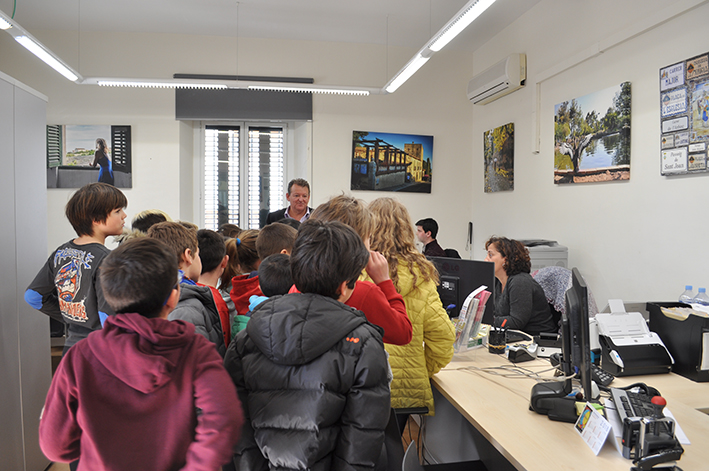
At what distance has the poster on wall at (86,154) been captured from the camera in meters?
5.00

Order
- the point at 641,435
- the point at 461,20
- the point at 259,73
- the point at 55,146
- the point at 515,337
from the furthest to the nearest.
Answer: the point at 259,73 < the point at 55,146 < the point at 461,20 < the point at 515,337 < the point at 641,435

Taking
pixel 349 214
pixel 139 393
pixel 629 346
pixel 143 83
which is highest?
pixel 143 83

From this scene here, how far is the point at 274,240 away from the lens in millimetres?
1969

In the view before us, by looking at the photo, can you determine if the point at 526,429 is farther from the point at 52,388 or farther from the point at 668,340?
the point at 52,388

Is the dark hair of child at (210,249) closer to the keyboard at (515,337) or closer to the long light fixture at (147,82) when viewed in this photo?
the keyboard at (515,337)

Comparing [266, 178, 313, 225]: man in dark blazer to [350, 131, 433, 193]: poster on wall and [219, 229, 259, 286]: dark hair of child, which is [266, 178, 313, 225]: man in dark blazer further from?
[219, 229, 259, 286]: dark hair of child

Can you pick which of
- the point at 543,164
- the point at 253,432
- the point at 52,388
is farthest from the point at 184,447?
the point at 543,164

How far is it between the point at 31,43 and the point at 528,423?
4.20 metres

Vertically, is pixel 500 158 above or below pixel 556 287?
above

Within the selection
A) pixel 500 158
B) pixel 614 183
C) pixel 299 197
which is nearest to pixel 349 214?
pixel 299 197

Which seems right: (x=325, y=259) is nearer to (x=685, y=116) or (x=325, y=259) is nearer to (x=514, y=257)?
(x=514, y=257)

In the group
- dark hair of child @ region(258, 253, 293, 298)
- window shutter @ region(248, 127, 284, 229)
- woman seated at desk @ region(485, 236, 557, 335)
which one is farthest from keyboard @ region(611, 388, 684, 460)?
window shutter @ region(248, 127, 284, 229)

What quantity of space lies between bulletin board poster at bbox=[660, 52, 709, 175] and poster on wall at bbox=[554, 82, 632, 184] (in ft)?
0.27

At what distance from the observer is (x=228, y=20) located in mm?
4809
